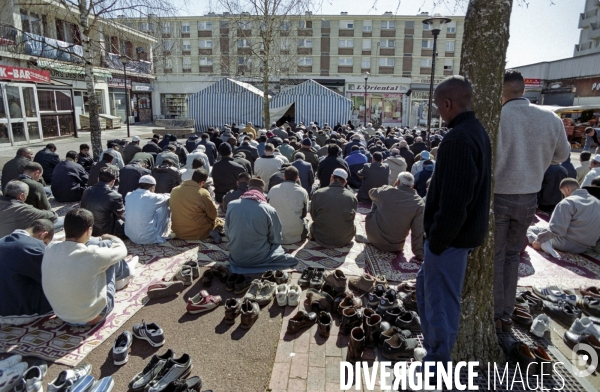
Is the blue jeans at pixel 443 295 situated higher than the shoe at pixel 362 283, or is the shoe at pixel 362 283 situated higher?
the blue jeans at pixel 443 295

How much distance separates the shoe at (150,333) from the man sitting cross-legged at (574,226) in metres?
5.46

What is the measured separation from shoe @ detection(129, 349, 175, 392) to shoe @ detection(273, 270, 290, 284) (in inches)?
66.2

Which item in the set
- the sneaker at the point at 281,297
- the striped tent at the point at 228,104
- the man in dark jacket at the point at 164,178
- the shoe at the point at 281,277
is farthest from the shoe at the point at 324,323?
the striped tent at the point at 228,104

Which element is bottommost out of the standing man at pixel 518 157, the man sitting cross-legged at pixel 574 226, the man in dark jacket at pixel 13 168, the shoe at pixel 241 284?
the shoe at pixel 241 284

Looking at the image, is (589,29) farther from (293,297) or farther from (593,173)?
(293,297)

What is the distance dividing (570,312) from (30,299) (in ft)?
17.2

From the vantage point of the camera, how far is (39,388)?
8.96 ft

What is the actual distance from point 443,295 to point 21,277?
12.2 ft

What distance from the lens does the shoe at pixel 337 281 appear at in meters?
4.25

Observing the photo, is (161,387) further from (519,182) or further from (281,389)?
(519,182)

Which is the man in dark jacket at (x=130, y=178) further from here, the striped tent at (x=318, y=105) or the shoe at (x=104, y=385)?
the striped tent at (x=318, y=105)

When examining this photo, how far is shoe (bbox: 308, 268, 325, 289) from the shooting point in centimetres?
434

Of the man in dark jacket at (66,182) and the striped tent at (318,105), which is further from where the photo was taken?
the striped tent at (318,105)

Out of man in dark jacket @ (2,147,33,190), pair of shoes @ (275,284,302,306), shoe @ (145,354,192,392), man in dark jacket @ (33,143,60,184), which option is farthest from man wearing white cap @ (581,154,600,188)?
man in dark jacket @ (33,143,60,184)
